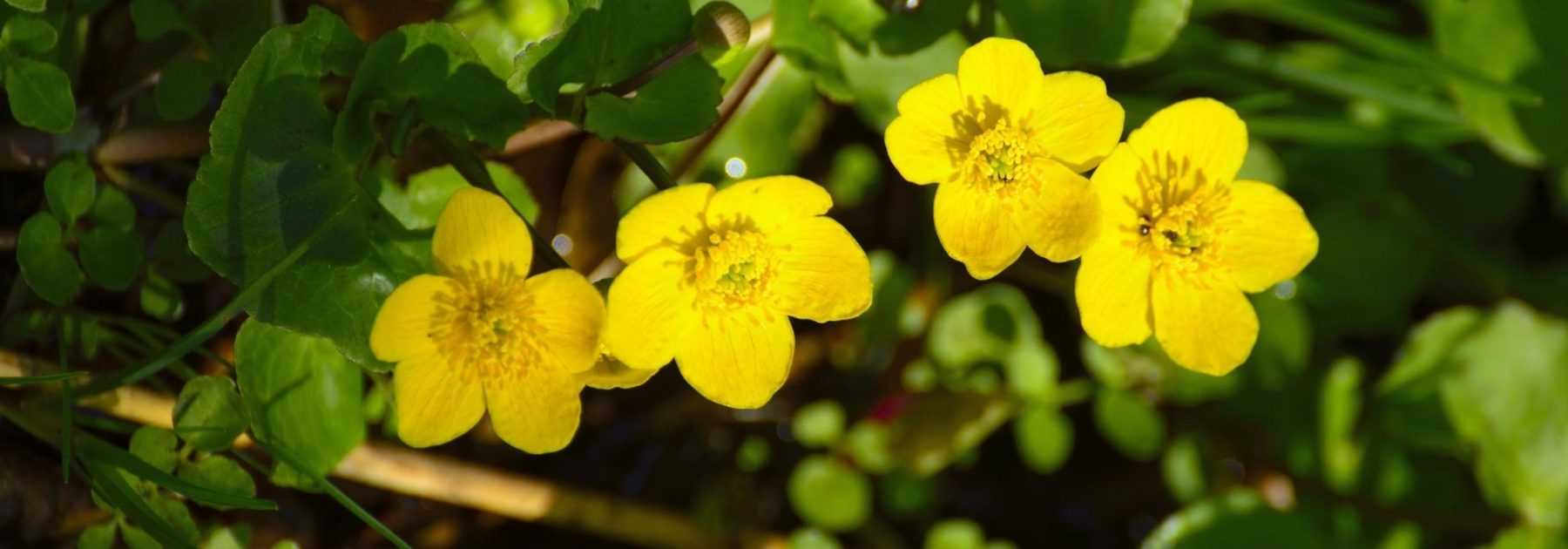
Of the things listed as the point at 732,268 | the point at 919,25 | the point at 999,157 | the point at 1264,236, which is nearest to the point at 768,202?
the point at 732,268

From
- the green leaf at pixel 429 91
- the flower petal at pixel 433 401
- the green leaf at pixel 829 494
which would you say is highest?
the green leaf at pixel 429 91

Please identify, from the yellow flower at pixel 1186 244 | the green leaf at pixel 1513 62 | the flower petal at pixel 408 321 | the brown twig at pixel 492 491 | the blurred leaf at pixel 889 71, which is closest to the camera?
the flower petal at pixel 408 321

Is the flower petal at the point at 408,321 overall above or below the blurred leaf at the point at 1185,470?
above

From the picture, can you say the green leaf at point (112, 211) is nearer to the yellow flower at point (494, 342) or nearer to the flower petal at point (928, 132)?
the yellow flower at point (494, 342)

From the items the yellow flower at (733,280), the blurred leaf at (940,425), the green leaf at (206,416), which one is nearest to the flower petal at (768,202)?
the yellow flower at (733,280)

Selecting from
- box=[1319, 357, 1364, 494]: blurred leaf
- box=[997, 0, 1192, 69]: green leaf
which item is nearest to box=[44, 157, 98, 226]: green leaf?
box=[997, 0, 1192, 69]: green leaf

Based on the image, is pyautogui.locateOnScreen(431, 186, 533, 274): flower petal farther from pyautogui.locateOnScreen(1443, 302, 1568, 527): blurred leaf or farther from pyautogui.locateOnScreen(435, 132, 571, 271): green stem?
pyautogui.locateOnScreen(1443, 302, 1568, 527): blurred leaf

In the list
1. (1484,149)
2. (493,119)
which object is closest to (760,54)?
(493,119)
